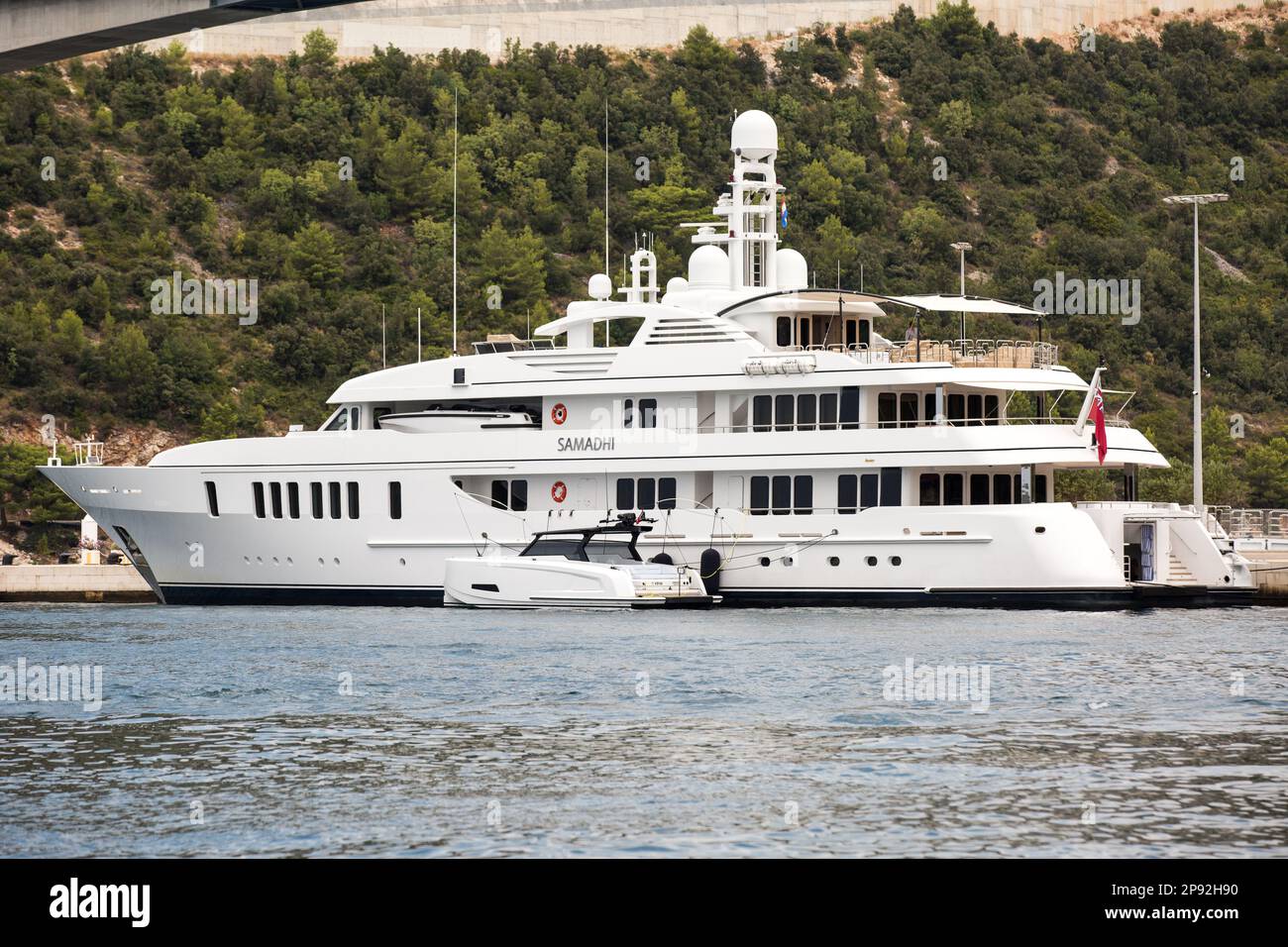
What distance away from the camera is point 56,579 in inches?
1946

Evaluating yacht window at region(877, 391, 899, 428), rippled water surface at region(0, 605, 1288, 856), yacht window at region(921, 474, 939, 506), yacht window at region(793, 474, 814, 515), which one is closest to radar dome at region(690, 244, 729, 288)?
yacht window at region(877, 391, 899, 428)

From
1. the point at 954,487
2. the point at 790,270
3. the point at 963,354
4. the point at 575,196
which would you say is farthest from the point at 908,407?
the point at 575,196

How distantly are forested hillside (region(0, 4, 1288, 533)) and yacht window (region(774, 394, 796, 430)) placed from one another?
75.8ft

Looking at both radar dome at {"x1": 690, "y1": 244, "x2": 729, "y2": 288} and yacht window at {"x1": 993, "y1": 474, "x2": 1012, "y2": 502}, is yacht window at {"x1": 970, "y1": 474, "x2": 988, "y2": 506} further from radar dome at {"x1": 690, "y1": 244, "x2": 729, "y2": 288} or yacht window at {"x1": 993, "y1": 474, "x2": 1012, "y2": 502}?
radar dome at {"x1": 690, "y1": 244, "x2": 729, "y2": 288}

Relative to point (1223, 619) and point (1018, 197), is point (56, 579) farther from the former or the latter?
point (1018, 197)

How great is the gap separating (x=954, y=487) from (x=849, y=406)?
9.34ft

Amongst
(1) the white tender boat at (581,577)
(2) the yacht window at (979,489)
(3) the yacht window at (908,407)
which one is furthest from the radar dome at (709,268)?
(2) the yacht window at (979,489)

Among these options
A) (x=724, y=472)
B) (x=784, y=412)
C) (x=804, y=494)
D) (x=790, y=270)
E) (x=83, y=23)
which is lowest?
(x=804, y=494)

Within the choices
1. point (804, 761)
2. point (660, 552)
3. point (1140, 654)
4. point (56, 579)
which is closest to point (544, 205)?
point (56, 579)

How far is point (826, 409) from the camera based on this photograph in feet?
135

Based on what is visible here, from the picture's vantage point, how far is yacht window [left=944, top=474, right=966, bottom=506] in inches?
1580

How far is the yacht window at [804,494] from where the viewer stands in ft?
134

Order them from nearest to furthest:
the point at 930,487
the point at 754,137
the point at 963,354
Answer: the point at 930,487, the point at 963,354, the point at 754,137

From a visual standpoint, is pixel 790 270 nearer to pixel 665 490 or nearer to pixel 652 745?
pixel 665 490
